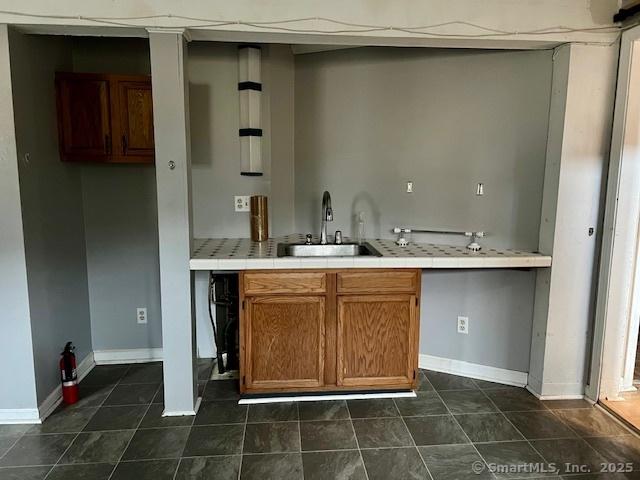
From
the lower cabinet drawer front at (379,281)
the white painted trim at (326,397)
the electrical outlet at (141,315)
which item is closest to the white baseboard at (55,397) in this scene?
the electrical outlet at (141,315)

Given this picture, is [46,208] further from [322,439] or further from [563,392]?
[563,392]

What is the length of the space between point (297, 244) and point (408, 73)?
4.47ft

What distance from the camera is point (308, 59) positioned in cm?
324

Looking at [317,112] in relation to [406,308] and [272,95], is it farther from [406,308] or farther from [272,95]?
[406,308]

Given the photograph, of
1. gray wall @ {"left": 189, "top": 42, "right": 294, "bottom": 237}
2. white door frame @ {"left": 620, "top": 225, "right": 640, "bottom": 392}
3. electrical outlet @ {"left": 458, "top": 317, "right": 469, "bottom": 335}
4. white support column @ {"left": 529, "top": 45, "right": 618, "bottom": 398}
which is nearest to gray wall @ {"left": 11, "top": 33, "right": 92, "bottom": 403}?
gray wall @ {"left": 189, "top": 42, "right": 294, "bottom": 237}

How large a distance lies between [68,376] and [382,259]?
196cm

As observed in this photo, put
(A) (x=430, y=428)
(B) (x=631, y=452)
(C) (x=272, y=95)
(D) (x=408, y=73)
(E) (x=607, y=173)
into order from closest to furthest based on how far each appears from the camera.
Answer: (B) (x=631, y=452) < (A) (x=430, y=428) < (E) (x=607, y=173) < (D) (x=408, y=73) < (C) (x=272, y=95)

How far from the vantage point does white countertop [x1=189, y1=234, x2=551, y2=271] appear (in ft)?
8.16

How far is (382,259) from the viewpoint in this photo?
2.57 meters

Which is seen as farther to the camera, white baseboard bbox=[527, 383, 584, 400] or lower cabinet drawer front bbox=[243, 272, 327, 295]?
white baseboard bbox=[527, 383, 584, 400]

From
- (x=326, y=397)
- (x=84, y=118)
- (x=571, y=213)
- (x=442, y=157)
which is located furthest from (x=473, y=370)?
(x=84, y=118)

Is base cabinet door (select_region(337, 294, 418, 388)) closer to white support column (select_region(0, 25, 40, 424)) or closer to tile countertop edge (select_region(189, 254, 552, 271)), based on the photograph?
tile countertop edge (select_region(189, 254, 552, 271))

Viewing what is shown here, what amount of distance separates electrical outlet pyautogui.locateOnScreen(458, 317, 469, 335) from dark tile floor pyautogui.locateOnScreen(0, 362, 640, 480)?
0.41m

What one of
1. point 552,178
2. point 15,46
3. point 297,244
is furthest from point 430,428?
point 15,46
